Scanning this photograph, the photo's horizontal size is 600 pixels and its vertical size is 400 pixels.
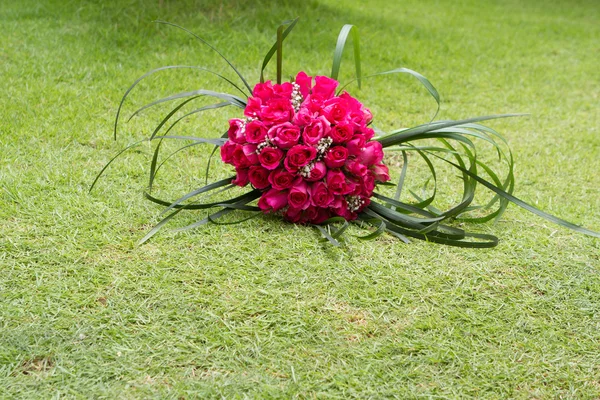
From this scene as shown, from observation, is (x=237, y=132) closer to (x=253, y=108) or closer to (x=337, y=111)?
(x=253, y=108)

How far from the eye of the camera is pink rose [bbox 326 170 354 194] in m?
2.28

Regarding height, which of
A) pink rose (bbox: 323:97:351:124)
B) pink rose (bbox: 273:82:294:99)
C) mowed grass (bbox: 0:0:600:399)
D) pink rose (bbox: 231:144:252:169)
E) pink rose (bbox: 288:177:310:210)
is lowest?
mowed grass (bbox: 0:0:600:399)

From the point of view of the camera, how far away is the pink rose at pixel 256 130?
7.47ft

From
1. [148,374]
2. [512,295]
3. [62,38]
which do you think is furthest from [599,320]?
[62,38]

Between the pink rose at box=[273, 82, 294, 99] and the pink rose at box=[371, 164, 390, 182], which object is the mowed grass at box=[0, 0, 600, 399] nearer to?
the pink rose at box=[371, 164, 390, 182]

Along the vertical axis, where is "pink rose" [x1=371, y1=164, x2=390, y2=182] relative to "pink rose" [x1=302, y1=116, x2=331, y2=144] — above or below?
below

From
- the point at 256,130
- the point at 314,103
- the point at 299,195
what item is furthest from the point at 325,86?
the point at 299,195

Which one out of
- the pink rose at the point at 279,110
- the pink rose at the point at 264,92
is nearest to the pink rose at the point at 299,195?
the pink rose at the point at 279,110

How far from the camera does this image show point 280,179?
2.29 meters

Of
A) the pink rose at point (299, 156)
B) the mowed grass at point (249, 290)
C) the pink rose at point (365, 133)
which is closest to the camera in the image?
the mowed grass at point (249, 290)

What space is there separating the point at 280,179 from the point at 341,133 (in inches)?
10.4

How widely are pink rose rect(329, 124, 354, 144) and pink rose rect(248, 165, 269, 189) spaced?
10.4 inches

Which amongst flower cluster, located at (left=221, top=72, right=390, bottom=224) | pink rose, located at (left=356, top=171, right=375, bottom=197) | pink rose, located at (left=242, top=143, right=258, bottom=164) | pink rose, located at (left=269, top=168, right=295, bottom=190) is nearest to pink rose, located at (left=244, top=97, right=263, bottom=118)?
flower cluster, located at (left=221, top=72, right=390, bottom=224)

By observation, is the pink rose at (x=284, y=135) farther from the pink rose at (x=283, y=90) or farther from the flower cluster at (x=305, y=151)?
the pink rose at (x=283, y=90)
